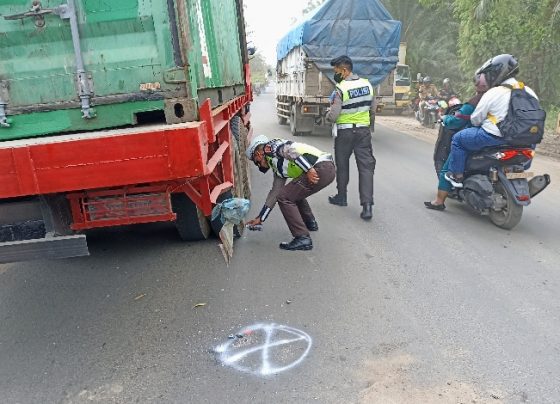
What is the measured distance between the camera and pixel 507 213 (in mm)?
4922

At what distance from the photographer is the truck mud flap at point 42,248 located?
2.64 metres

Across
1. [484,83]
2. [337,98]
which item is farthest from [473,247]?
[337,98]

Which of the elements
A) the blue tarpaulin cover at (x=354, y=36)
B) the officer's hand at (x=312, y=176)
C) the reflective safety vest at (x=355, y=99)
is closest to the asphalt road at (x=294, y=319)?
the officer's hand at (x=312, y=176)

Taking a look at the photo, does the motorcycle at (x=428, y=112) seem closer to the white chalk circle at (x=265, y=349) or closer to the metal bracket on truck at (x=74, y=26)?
the white chalk circle at (x=265, y=349)

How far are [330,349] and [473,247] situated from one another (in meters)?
2.26

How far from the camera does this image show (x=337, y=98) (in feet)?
17.9

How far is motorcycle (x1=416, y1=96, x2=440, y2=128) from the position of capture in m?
14.8

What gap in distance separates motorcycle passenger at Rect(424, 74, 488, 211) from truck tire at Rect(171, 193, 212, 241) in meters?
2.77

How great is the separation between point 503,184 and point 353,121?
176 cm

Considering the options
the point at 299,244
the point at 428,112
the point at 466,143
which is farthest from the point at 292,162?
the point at 428,112

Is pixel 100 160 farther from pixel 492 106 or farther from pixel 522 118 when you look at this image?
pixel 522 118

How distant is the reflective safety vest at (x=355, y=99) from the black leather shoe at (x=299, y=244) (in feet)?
5.83

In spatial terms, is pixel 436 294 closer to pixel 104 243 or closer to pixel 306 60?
pixel 104 243

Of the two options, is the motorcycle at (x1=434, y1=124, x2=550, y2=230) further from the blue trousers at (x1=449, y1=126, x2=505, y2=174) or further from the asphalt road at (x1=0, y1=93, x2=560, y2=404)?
the asphalt road at (x1=0, y1=93, x2=560, y2=404)
